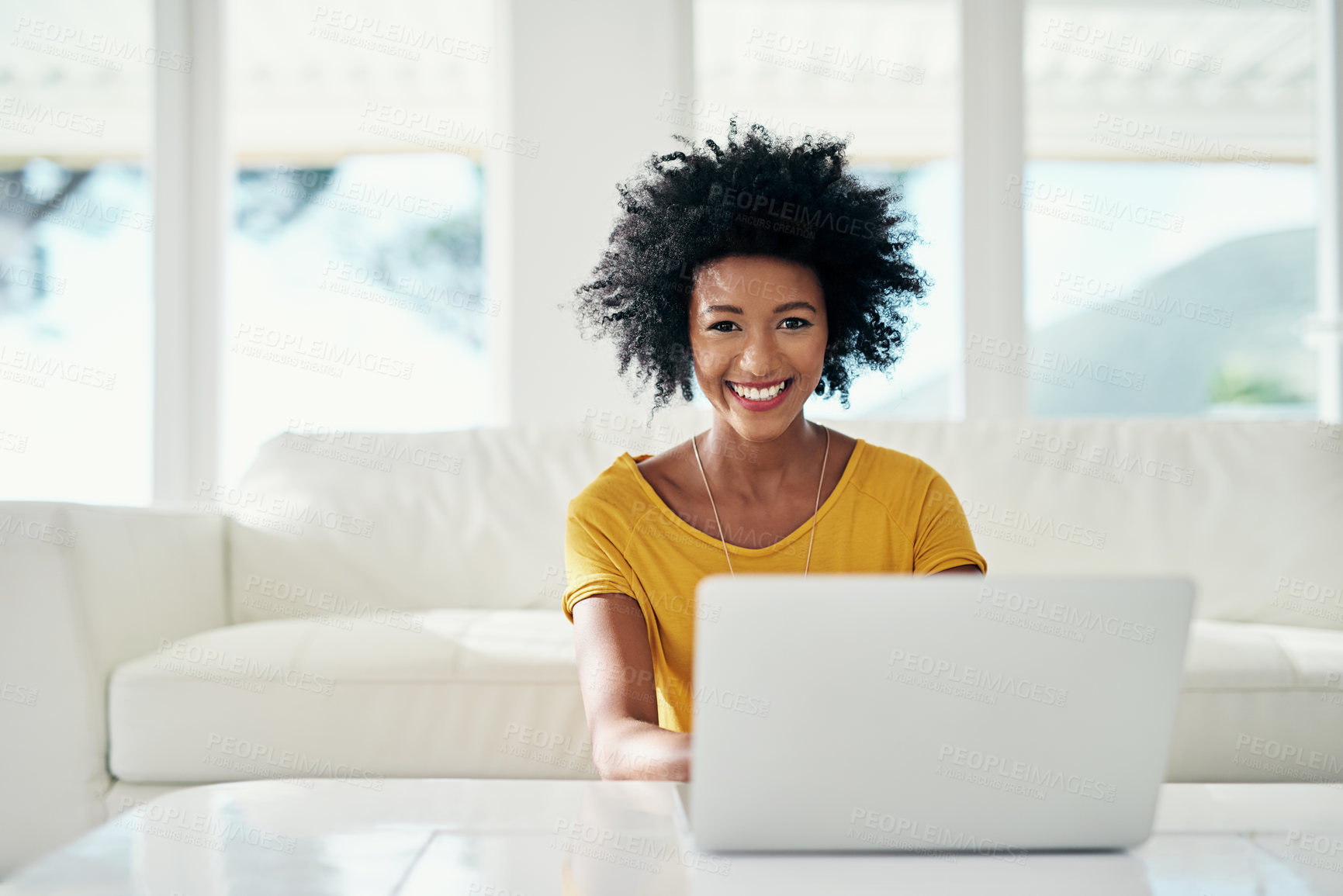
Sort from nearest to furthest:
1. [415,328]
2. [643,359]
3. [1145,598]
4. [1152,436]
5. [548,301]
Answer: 1. [1145,598]
2. [643,359]
3. [1152,436]
4. [548,301]
5. [415,328]

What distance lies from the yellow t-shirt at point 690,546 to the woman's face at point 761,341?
149 millimetres

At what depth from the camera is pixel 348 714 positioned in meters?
1.75

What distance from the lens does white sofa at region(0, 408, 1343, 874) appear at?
→ 1.70 meters

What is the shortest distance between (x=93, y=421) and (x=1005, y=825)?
326 centimetres

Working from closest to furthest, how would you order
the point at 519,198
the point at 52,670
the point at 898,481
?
the point at 898,481 → the point at 52,670 → the point at 519,198

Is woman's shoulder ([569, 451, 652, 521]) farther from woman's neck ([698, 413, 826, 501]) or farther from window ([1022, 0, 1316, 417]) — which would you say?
window ([1022, 0, 1316, 417])

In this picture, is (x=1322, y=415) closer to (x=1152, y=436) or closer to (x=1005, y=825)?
(x=1152, y=436)

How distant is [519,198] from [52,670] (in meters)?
1.92

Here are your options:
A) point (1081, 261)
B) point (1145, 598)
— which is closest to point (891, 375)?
point (1145, 598)

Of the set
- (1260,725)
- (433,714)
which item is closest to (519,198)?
(433,714)

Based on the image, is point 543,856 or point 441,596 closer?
point 543,856

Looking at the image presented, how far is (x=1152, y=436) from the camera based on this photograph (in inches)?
90.1

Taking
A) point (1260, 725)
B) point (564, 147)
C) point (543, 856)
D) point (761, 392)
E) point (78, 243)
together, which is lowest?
point (1260, 725)

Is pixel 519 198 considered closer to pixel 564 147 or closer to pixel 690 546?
pixel 564 147
